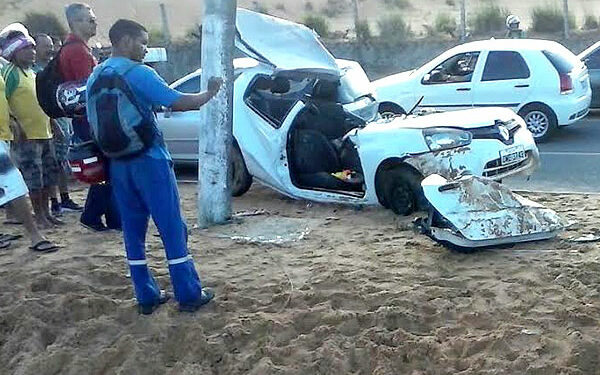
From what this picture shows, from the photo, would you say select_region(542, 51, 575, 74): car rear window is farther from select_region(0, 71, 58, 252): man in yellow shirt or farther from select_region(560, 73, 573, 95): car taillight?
select_region(0, 71, 58, 252): man in yellow shirt

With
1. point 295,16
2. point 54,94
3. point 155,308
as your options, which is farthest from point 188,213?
point 295,16

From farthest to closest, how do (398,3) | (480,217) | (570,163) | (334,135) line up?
(398,3) < (570,163) < (334,135) < (480,217)

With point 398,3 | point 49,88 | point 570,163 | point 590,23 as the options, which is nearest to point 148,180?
point 49,88

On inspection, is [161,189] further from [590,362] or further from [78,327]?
[590,362]

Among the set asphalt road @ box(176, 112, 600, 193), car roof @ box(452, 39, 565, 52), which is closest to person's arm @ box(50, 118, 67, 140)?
asphalt road @ box(176, 112, 600, 193)

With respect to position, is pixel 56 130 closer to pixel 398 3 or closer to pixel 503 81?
pixel 503 81

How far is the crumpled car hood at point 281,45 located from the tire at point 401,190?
4.71ft

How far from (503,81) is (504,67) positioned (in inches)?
8.5

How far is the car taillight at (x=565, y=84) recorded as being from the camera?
14.4m

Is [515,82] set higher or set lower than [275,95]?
lower

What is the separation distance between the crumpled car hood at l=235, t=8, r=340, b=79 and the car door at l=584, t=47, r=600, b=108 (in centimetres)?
783

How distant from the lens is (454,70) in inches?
602

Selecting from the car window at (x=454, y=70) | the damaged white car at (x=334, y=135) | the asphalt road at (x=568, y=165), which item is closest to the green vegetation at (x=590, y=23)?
the asphalt road at (x=568, y=165)

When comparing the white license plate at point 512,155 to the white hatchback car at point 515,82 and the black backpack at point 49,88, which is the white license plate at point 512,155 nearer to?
the black backpack at point 49,88
